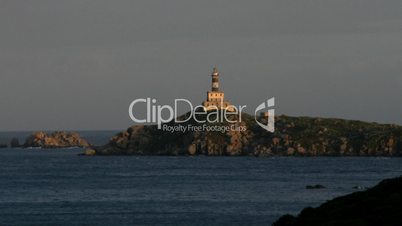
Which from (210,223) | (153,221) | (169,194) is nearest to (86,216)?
(153,221)

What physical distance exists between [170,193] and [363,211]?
234ft

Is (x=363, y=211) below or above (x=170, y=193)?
above

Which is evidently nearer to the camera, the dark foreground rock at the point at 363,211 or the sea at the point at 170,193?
the dark foreground rock at the point at 363,211

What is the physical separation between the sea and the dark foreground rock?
24.7m

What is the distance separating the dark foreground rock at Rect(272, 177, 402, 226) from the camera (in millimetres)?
52688

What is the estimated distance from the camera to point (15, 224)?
295 ft

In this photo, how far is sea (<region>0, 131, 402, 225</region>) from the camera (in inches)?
3735

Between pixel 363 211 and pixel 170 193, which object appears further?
pixel 170 193

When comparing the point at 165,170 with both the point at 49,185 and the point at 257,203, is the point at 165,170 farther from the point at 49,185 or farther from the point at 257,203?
the point at 257,203

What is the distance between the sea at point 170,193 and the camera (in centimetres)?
9488

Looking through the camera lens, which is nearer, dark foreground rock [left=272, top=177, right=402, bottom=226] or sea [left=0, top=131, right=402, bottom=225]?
dark foreground rock [left=272, top=177, right=402, bottom=226]

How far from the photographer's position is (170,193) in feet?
416

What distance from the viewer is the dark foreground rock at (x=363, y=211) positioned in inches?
2074

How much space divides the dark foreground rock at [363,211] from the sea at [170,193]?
81.1ft
